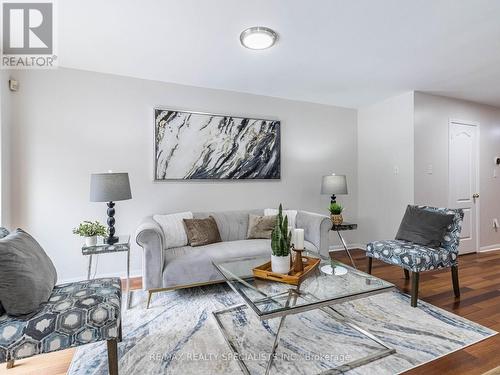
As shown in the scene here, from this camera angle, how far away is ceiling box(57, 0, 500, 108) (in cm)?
188

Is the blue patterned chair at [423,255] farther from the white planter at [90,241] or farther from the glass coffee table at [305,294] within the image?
the white planter at [90,241]

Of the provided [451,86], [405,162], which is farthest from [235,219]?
[451,86]

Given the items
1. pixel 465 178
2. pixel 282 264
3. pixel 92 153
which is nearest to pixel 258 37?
pixel 282 264

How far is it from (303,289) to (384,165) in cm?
289

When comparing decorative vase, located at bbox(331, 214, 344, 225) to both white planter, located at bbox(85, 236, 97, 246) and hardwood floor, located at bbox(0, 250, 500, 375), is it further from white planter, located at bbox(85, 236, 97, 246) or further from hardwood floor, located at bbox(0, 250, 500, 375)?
white planter, located at bbox(85, 236, 97, 246)

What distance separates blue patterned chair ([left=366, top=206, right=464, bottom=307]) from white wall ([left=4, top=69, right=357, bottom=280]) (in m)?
1.63

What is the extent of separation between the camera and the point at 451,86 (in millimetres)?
3365

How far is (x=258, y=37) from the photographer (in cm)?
219

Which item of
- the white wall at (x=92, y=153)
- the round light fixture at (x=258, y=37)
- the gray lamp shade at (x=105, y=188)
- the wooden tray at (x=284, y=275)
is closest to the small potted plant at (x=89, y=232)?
the gray lamp shade at (x=105, y=188)

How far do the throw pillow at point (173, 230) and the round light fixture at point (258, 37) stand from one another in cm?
187

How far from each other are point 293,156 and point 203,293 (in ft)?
7.43

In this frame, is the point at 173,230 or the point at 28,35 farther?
the point at 173,230

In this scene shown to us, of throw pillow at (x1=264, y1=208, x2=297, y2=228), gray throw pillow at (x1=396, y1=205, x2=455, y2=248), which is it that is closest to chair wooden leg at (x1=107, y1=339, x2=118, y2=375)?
throw pillow at (x1=264, y1=208, x2=297, y2=228)

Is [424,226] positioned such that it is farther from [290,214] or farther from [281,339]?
[281,339]
